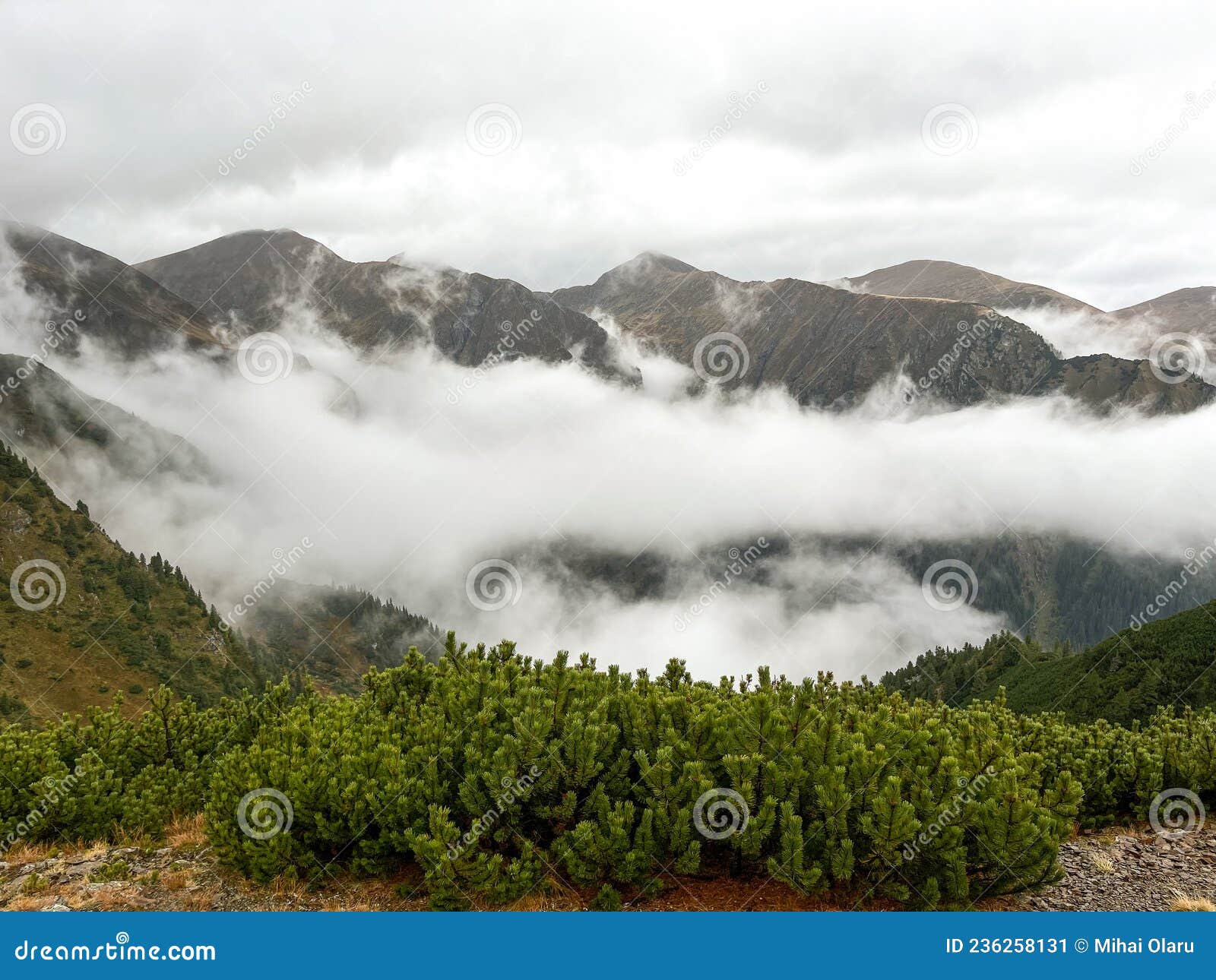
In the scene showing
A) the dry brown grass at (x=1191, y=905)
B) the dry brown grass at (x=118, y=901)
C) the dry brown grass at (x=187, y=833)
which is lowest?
the dry brown grass at (x=187, y=833)

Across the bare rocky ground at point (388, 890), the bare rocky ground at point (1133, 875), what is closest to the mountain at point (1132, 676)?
the bare rocky ground at point (1133, 875)

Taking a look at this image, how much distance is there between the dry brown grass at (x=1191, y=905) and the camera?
1075 centimetres

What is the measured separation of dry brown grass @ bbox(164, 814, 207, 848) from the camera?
45.1ft

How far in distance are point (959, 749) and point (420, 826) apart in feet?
27.0

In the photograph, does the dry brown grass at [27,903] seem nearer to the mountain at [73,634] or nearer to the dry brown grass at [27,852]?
the dry brown grass at [27,852]

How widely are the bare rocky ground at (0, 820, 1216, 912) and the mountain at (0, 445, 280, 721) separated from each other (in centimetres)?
15764

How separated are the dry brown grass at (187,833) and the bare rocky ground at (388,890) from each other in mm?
385

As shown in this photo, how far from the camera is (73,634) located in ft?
570

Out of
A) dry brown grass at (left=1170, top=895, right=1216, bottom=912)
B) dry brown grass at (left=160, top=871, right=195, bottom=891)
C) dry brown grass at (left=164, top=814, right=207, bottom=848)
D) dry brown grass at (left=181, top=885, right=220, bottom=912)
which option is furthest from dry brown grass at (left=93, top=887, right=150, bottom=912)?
dry brown grass at (left=1170, top=895, right=1216, bottom=912)

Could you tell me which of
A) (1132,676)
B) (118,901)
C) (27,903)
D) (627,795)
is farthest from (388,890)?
(1132,676)

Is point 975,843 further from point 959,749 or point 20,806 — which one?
point 20,806

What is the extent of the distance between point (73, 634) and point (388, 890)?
205 meters

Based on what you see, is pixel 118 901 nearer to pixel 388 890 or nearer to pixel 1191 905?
pixel 388 890

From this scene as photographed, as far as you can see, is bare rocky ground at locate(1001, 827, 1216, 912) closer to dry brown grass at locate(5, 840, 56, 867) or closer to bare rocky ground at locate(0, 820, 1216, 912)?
bare rocky ground at locate(0, 820, 1216, 912)
